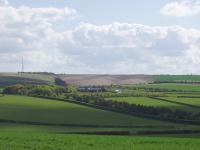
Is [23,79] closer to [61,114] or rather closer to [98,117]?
[61,114]

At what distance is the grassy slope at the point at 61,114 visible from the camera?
75.4m

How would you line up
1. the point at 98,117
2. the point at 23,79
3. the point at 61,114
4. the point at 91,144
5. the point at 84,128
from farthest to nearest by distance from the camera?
the point at 23,79 < the point at 61,114 < the point at 98,117 < the point at 84,128 < the point at 91,144

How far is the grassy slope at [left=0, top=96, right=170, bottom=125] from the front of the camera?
247 ft

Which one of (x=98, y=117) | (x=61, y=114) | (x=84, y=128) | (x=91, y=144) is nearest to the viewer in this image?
(x=91, y=144)

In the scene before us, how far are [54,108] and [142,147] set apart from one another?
5590cm

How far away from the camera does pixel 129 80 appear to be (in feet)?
656

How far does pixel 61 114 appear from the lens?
80.9 meters

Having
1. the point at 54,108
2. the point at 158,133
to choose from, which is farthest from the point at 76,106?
the point at 158,133

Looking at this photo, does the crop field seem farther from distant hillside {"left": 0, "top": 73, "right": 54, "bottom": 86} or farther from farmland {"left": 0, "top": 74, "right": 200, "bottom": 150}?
distant hillside {"left": 0, "top": 73, "right": 54, "bottom": 86}

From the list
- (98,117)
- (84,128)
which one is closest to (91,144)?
(84,128)

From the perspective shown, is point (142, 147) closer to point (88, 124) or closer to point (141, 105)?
point (88, 124)

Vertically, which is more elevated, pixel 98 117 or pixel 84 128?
pixel 98 117

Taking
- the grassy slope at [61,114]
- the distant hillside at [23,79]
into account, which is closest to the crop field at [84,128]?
the grassy slope at [61,114]

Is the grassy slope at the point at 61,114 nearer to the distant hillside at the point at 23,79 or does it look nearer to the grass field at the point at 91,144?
the grass field at the point at 91,144
